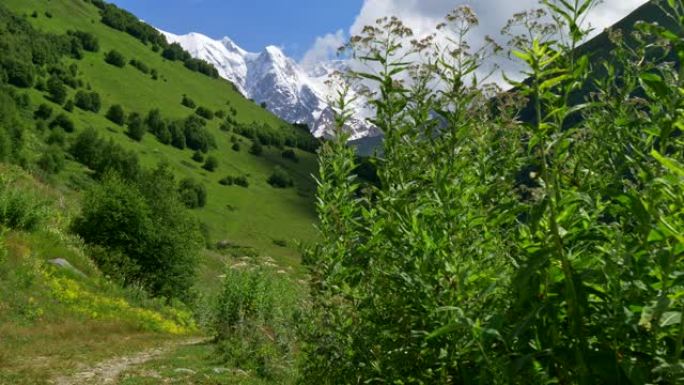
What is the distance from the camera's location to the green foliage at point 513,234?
103 inches

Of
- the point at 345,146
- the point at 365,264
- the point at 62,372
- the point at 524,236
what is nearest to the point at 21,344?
the point at 62,372

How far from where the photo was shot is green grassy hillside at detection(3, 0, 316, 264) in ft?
416

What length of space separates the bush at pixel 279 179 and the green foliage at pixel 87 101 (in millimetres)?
43202

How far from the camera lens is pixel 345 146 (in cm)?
775

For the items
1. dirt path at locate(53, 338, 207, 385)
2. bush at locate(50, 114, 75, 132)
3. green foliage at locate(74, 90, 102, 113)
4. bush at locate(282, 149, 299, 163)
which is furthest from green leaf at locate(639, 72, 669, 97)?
bush at locate(282, 149, 299, 163)

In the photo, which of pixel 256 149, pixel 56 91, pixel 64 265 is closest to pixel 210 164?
pixel 256 149

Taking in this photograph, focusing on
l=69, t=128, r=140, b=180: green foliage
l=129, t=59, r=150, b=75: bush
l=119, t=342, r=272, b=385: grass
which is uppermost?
l=129, t=59, r=150, b=75: bush

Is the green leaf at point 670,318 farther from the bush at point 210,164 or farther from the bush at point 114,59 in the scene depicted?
the bush at point 114,59

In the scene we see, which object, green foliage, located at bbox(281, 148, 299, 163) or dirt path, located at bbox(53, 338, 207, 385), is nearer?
dirt path, located at bbox(53, 338, 207, 385)

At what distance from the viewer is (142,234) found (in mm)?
39781

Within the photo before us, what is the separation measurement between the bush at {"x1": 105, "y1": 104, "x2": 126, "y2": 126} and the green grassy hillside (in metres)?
2.02

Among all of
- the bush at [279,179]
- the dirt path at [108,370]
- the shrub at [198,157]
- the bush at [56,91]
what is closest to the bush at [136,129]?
the bush at [56,91]

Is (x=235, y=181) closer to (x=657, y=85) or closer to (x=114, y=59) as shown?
(x=114, y=59)

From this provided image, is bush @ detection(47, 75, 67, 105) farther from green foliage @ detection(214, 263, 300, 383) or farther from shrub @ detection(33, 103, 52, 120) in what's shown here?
green foliage @ detection(214, 263, 300, 383)
